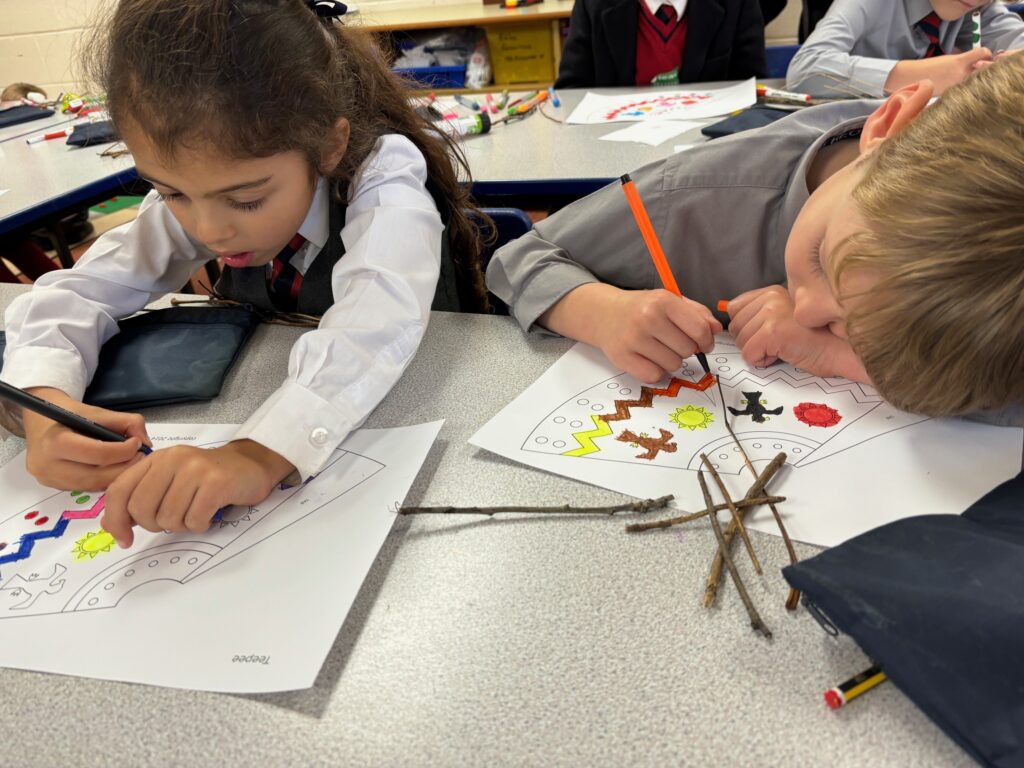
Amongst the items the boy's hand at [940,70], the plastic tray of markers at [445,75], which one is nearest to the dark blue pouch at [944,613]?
the boy's hand at [940,70]

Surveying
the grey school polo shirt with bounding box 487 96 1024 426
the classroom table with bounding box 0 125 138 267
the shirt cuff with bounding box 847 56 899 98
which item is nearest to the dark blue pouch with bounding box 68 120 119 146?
the classroom table with bounding box 0 125 138 267

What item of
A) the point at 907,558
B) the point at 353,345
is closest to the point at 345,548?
the point at 353,345

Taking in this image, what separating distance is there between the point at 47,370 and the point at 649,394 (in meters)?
0.65

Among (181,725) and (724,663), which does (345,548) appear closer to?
(181,725)

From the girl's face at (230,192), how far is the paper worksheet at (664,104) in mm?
1056

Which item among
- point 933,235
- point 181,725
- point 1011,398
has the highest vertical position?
point 933,235

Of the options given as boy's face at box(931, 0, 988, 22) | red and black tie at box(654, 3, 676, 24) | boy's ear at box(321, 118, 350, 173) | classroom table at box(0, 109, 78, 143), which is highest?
boy's face at box(931, 0, 988, 22)

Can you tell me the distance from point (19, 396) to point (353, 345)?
11.3 inches

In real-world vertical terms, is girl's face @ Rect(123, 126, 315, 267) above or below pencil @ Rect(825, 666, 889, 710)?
above

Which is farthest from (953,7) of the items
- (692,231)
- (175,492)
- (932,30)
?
(175,492)

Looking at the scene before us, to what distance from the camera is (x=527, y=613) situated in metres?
0.45

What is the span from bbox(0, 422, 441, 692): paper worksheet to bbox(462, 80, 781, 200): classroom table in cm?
82

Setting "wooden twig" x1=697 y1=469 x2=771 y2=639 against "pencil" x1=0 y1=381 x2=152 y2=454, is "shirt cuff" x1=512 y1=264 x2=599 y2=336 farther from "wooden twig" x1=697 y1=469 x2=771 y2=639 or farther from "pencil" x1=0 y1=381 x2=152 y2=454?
"pencil" x1=0 y1=381 x2=152 y2=454

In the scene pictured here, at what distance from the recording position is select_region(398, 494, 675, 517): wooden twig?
0.52m
